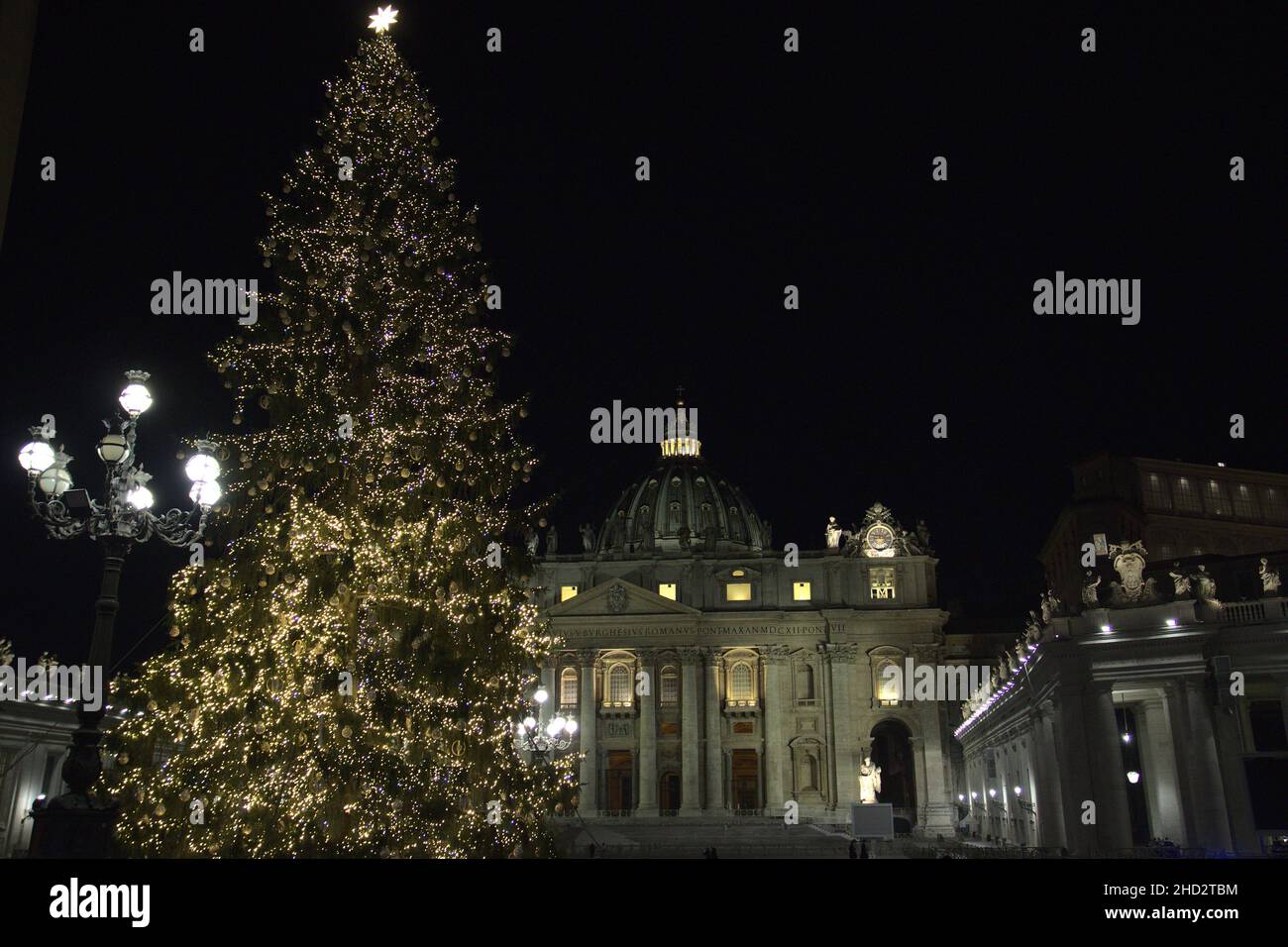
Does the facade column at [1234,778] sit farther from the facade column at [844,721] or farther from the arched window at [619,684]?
A: the arched window at [619,684]

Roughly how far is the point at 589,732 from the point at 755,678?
1448 centimetres

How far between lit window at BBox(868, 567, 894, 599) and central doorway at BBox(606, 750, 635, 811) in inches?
965

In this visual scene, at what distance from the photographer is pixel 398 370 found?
16250 millimetres

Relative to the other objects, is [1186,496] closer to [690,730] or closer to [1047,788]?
[1047,788]

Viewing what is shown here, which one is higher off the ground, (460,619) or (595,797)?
(460,619)

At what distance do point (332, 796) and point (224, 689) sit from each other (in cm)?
213

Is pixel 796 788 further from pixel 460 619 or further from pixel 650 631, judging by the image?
pixel 460 619

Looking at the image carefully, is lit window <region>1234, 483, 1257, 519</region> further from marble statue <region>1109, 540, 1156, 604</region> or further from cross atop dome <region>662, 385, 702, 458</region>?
cross atop dome <region>662, 385, 702, 458</region>

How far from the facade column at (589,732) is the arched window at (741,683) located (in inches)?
451

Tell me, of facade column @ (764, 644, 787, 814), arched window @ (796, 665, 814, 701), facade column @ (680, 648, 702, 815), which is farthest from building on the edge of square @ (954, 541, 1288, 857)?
arched window @ (796, 665, 814, 701)

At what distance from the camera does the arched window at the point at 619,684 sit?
8375cm

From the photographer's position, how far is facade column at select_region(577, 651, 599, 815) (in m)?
80.0

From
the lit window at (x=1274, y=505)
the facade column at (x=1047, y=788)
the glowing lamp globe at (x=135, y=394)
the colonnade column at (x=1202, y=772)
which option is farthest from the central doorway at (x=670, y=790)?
the glowing lamp globe at (x=135, y=394)
